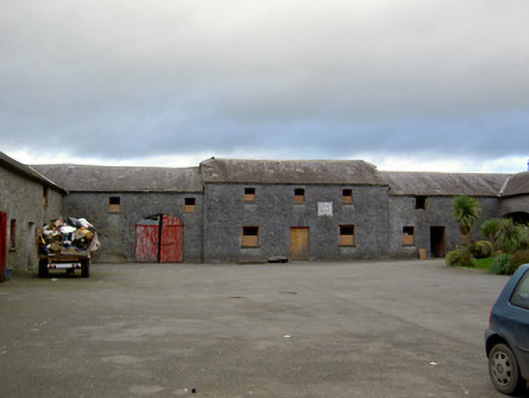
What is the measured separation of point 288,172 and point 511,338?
2980 cm

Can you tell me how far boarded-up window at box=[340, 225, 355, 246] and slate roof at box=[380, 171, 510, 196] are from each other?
12.5ft

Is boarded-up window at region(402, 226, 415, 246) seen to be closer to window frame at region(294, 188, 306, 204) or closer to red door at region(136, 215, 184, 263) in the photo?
window frame at region(294, 188, 306, 204)

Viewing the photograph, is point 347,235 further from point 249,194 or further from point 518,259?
point 518,259

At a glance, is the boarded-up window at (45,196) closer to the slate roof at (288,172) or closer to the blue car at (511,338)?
the slate roof at (288,172)

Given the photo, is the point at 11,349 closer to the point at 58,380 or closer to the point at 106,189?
the point at 58,380

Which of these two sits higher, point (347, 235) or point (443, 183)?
point (443, 183)

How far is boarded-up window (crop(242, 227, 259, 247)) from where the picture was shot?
33.1 m

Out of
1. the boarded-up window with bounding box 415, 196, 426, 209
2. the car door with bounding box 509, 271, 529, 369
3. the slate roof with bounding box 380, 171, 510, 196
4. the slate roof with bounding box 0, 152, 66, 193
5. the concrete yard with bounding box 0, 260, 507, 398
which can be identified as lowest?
the concrete yard with bounding box 0, 260, 507, 398

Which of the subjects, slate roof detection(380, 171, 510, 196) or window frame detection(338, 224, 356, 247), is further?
slate roof detection(380, 171, 510, 196)

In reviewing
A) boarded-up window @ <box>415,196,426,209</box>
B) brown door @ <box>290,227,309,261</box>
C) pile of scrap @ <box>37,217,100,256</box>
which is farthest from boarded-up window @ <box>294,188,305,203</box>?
pile of scrap @ <box>37,217,100,256</box>

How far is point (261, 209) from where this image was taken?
3334 cm

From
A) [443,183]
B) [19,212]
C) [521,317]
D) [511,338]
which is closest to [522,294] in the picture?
[521,317]

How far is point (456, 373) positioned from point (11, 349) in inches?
225

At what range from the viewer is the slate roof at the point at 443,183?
36.2m
